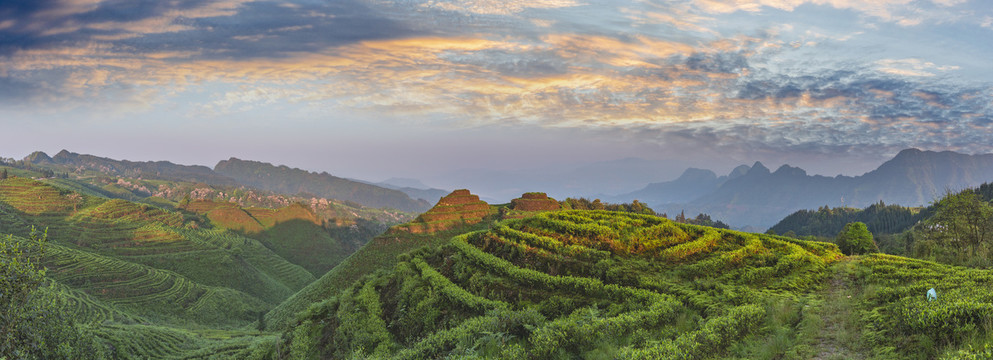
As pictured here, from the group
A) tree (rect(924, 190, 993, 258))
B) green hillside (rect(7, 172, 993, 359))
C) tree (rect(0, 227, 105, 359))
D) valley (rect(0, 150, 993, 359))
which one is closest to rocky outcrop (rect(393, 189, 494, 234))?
valley (rect(0, 150, 993, 359))

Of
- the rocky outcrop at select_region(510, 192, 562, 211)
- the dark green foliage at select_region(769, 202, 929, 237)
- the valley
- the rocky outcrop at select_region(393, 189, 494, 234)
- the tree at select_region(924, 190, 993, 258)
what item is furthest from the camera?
the dark green foliage at select_region(769, 202, 929, 237)

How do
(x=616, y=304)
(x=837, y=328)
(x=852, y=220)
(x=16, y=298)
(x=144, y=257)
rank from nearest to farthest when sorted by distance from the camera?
1. (x=837, y=328)
2. (x=16, y=298)
3. (x=616, y=304)
4. (x=144, y=257)
5. (x=852, y=220)

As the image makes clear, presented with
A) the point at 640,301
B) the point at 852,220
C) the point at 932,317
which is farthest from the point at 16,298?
the point at 852,220

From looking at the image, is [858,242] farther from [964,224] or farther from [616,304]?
[616,304]

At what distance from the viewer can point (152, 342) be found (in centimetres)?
3681

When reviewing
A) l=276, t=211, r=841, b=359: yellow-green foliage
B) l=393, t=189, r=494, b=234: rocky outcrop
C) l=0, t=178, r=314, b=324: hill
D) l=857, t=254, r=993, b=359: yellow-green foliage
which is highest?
l=857, t=254, r=993, b=359: yellow-green foliage

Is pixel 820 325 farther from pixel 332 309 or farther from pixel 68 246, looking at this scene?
pixel 68 246

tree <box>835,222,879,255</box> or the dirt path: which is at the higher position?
the dirt path

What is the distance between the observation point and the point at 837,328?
12500 mm

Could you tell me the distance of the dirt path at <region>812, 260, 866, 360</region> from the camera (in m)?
10.8

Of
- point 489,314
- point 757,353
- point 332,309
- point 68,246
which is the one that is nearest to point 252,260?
point 68,246

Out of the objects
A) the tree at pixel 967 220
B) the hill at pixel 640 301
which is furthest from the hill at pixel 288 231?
the tree at pixel 967 220

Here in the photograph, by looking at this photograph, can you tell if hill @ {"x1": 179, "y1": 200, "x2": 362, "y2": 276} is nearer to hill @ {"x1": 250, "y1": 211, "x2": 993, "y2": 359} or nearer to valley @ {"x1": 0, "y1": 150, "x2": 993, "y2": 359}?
valley @ {"x1": 0, "y1": 150, "x2": 993, "y2": 359}

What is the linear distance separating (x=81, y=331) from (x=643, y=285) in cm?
2893
